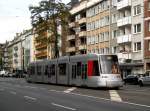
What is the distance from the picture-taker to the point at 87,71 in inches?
1518

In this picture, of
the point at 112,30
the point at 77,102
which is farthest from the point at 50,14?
the point at 77,102

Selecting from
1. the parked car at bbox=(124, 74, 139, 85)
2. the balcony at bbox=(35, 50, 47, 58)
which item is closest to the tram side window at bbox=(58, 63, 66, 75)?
the parked car at bbox=(124, 74, 139, 85)

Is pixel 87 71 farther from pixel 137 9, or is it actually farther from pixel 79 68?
pixel 137 9

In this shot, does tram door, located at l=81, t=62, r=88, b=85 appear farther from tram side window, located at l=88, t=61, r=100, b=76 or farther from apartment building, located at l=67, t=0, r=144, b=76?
apartment building, located at l=67, t=0, r=144, b=76

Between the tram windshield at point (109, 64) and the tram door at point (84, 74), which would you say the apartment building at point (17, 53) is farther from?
the tram windshield at point (109, 64)

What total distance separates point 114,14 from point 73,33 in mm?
26786

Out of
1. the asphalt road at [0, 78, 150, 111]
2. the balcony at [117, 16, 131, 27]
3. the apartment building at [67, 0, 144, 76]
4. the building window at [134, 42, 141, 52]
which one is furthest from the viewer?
the balcony at [117, 16, 131, 27]

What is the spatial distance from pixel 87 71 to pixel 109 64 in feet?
7.38

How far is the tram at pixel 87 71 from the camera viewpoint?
121 feet

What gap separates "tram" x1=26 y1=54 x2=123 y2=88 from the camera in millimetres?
36781

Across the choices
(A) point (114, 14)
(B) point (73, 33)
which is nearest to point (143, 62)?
(A) point (114, 14)

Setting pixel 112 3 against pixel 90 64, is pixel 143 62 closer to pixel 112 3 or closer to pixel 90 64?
pixel 112 3

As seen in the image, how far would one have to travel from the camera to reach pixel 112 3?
81.8 meters

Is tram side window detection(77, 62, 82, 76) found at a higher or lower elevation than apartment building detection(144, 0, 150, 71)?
lower
